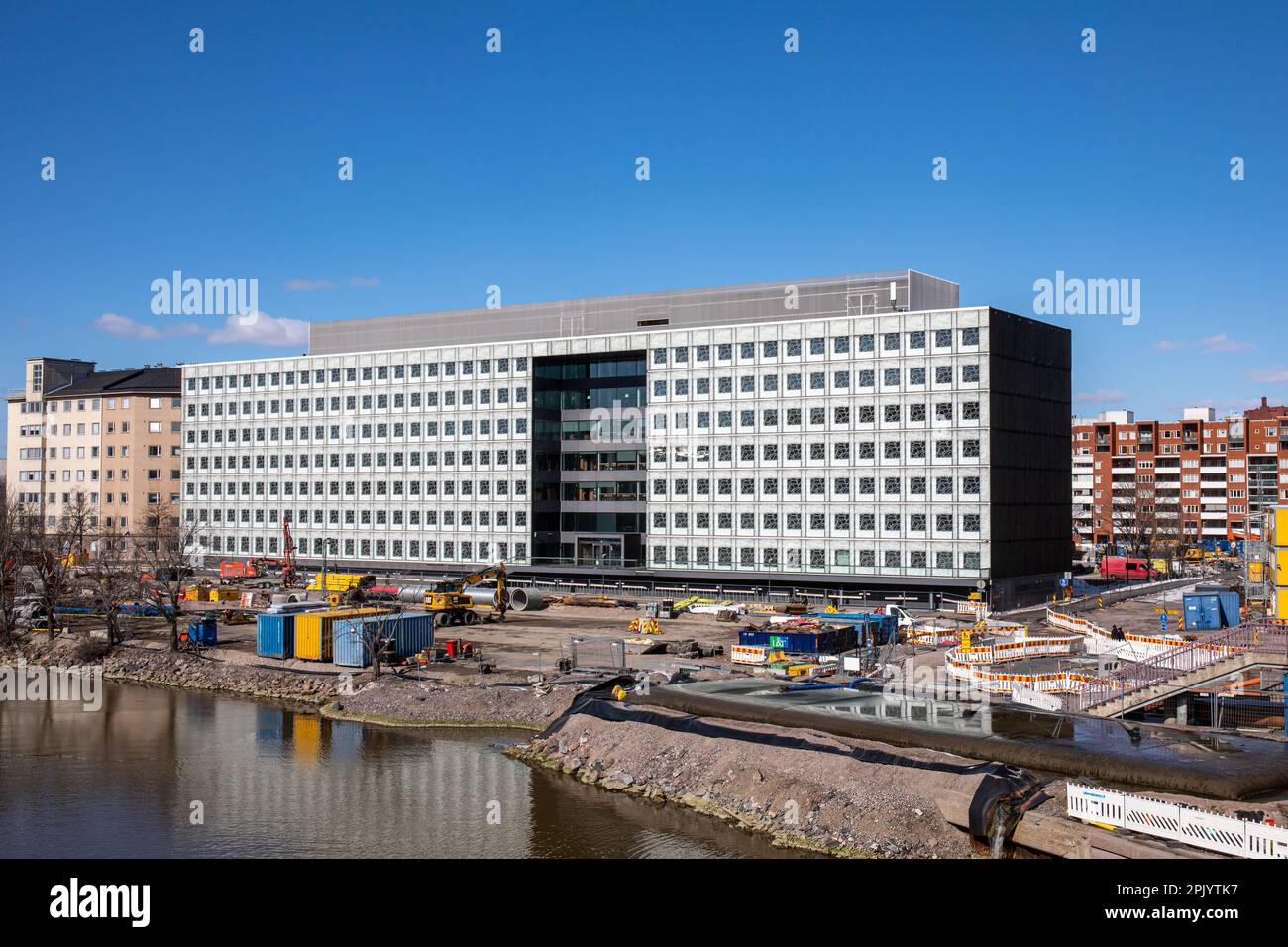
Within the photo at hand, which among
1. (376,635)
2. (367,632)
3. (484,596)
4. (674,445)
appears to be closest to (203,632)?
(367,632)

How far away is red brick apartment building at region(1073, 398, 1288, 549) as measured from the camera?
15700 cm

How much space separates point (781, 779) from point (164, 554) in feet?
296

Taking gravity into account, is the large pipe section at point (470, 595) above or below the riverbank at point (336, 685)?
above

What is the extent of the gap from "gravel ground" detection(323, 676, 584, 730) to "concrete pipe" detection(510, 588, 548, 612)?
30.8 metres

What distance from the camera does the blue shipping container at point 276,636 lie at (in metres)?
59.6

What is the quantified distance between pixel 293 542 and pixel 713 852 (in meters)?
84.8

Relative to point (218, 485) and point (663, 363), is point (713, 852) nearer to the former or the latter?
point (663, 363)

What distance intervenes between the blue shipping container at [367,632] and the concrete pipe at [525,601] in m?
23.2

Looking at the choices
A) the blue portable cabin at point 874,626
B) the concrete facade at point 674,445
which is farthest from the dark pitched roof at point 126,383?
the blue portable cabin at point 874,626

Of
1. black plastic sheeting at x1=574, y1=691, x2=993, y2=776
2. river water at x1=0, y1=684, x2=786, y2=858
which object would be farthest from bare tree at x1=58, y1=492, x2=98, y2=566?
black plastic sheeting at x1=574, y1=691, x2=993, y2=776

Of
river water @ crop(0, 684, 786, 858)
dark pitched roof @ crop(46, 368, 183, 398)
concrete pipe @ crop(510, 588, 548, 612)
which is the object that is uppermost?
dark pitched roof @ crop(46, 368, 183, 398)

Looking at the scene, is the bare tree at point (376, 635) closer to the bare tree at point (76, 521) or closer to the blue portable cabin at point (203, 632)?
the blue portable cabin at point (203, 632)

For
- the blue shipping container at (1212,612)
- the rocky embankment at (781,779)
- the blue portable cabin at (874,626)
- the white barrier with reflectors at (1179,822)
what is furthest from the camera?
the blue shipping container at (1212,612)

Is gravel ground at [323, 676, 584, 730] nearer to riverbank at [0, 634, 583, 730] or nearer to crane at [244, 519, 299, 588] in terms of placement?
riverbank at [0, 634, 583, 730]
